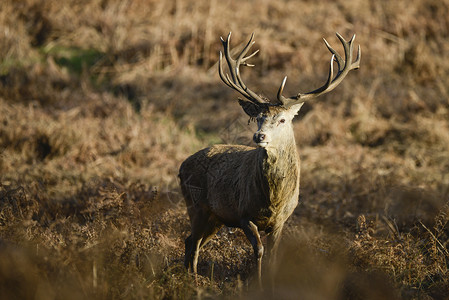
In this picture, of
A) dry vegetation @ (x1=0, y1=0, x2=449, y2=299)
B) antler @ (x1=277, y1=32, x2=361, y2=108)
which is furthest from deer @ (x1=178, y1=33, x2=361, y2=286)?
dry vegetation @ (x1=0, y1=0, x2=449, y2=299)

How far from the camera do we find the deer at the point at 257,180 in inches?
197

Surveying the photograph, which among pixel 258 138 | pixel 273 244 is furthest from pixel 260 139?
pixel 273 244

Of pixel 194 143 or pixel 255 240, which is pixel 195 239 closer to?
pixel 255 240

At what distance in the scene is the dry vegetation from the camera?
4.62 metres

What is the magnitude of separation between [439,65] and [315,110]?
4.24m

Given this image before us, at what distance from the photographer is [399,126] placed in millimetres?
11516

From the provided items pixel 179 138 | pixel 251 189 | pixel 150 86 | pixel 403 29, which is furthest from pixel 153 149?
pixel 403 29

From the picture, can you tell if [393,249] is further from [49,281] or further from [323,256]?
[49,281]

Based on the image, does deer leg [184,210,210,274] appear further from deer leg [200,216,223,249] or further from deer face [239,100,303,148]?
deer face [239,100,303,148]

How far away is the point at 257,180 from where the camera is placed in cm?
509

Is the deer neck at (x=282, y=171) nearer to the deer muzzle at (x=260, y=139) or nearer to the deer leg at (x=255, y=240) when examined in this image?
the deer muzzle at (x=260, y=139)

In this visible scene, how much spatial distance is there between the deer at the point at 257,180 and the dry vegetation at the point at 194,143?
34 centimetres

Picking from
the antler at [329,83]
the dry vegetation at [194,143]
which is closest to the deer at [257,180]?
the antler at [329,83]

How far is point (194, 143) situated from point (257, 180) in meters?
5.97
